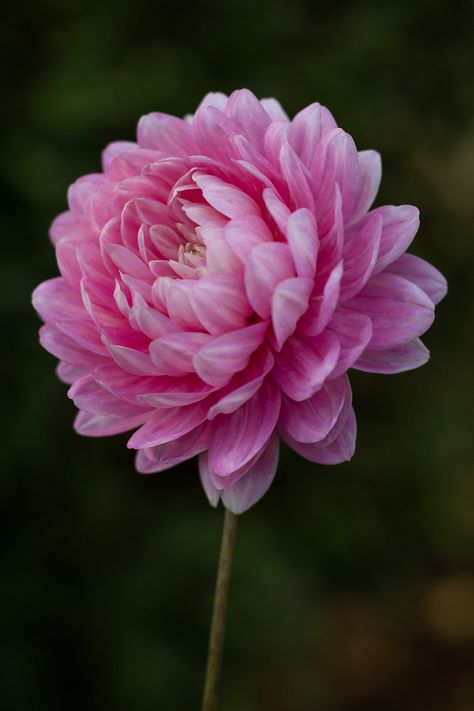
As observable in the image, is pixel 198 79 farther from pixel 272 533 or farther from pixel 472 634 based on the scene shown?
pixel 472 634

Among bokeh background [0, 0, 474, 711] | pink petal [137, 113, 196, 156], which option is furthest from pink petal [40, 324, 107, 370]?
bokeh background [0, 0, 474, 711]

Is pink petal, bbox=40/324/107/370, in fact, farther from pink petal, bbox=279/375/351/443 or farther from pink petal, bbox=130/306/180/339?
pink petal, bbox=279/375/351/443

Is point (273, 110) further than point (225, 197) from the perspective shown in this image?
Yes

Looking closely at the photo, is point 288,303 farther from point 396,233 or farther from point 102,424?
point 102,424

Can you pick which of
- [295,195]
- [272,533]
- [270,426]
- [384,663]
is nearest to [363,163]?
[295,195]

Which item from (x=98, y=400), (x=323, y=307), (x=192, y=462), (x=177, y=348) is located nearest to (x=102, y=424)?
(x=98, y=400)

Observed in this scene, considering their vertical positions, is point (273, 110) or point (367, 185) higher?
point (273, 110)

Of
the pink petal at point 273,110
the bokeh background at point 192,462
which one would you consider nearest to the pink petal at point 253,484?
the pink petal at point 273,110
